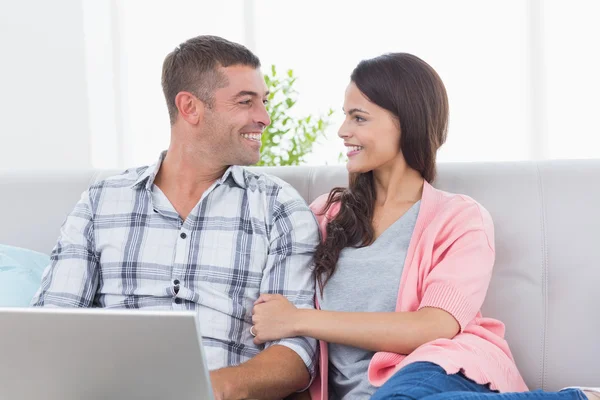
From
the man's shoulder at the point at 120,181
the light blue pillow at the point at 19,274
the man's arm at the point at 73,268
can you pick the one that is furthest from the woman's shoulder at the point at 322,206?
the light blue pillow at the point at 19,274

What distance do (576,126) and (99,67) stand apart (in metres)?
2.82

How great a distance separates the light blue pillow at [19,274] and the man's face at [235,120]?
0.55 metres

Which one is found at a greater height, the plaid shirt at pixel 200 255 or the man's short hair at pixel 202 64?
the man's short hair at pixel 202 64

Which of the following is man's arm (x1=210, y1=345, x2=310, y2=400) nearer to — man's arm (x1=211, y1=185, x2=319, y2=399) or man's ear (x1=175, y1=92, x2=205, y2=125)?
man's arm (x1=211, y1=185, x2=319, y2=399)

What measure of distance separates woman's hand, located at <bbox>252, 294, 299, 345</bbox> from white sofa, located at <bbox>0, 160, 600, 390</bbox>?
0.49 meters

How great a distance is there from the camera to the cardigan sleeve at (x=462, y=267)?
5.08 ft

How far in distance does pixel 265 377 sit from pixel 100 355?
0.56 meters

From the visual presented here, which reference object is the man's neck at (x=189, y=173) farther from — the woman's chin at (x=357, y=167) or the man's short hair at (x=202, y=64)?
the woman's chin at (x=357, y=167)

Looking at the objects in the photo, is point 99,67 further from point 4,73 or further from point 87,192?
point 87,192

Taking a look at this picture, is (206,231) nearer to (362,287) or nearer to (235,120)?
(235,120)

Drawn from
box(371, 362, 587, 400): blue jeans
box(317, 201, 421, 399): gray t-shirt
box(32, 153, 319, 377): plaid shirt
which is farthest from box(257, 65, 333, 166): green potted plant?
box(371, 362, 587, 400): blue jeans

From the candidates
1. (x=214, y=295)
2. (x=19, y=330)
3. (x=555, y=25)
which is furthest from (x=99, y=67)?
(x=19, y=330)

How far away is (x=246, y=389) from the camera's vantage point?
1.51 meters

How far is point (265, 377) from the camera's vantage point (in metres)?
1.55
